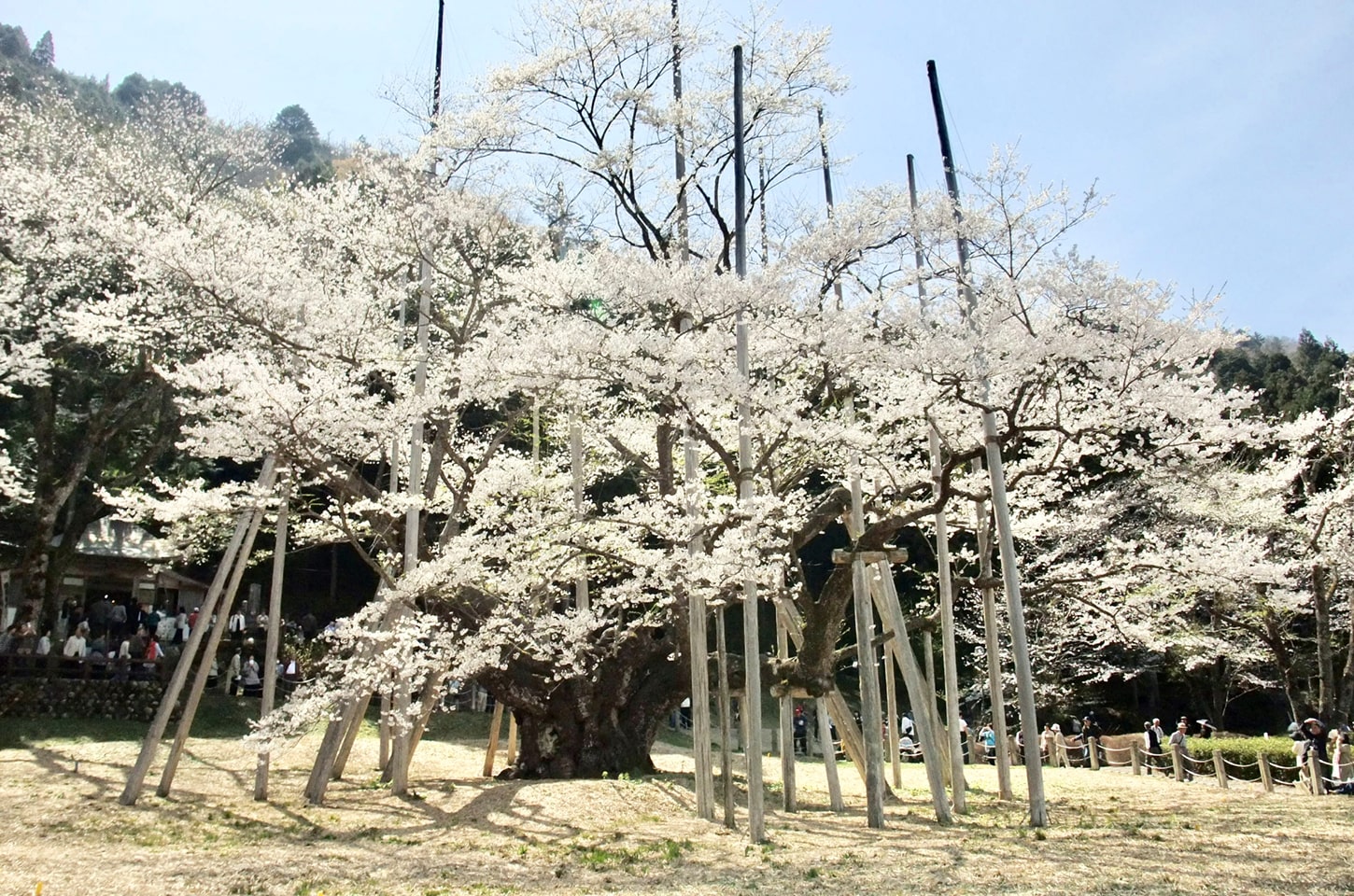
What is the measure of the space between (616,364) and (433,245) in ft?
13.0

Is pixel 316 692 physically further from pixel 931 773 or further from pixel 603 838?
pixel 931 773

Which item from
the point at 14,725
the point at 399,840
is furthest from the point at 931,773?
the point at 14,725

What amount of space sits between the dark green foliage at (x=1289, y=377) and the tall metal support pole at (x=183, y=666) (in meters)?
23.5

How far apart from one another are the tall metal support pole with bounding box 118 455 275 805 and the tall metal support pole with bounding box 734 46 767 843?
537 centimetres

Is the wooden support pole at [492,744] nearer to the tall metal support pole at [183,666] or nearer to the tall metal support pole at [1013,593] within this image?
the tall metal support pole at [183,666]

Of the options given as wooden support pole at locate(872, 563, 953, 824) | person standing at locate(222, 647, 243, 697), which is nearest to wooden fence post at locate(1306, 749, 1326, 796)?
wooden support pole at locate(872, 563, 953, 824)

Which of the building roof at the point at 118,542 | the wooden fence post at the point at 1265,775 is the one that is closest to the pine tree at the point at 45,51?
the building roof at the point at 118,542

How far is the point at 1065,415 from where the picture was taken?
1081 centimetres

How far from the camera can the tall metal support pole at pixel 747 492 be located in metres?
8.84

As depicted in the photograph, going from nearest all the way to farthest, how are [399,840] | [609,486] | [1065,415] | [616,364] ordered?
1. [399,840]
2. [616,364]
3. [1065,415]
4. [609,486]

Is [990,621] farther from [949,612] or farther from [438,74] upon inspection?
[438,74]

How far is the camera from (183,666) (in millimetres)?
10781

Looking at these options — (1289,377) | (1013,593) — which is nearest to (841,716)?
(1013,593)

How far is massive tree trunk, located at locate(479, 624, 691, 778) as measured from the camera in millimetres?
13000
